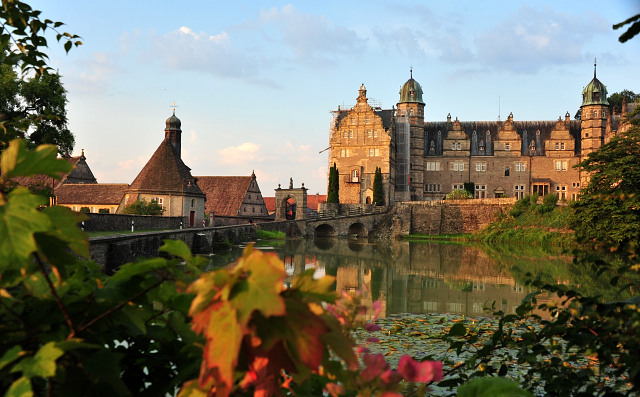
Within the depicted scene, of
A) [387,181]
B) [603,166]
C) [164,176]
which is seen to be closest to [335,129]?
[387,181]

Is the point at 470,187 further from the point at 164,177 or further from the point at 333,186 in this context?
the point at 164,177

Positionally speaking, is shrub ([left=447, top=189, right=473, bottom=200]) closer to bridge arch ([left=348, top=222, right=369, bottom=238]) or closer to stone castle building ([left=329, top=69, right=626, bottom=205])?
stone castle building ([left=329, top=69, right=626, bottom=205])

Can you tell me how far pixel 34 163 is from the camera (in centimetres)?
94

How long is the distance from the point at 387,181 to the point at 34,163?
166ft

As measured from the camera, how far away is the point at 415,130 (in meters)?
56.4

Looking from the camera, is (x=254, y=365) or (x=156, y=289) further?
(x=156, y=289)

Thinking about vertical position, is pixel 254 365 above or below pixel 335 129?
below

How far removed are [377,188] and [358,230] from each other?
4.37 meters

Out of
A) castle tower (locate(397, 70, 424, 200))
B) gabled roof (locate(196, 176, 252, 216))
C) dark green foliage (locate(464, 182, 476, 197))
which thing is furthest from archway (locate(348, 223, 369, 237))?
dark green foliage (locate(464, 182, 476, 197))

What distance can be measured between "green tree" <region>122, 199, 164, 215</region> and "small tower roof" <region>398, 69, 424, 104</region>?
108 feet

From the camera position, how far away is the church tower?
171 feet

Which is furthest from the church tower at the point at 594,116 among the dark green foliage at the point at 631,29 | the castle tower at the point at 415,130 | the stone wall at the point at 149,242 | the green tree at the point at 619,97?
the dark green foliage at the point at 631,29

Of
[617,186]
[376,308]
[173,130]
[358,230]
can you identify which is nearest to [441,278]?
[617,186]

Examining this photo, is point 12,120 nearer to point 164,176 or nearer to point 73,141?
point 73,141
